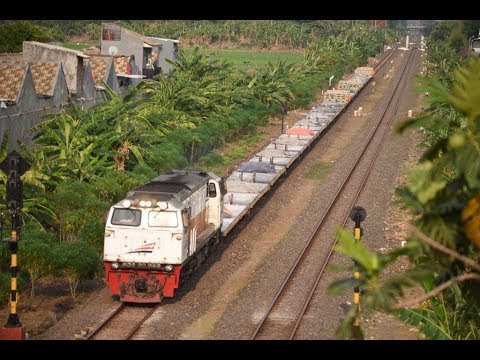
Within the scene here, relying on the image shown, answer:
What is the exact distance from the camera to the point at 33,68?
38.4m

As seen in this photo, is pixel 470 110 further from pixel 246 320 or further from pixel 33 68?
pixel 33 68

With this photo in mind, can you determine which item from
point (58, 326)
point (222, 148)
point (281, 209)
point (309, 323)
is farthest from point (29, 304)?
point (222, 148)

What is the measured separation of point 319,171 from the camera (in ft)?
124

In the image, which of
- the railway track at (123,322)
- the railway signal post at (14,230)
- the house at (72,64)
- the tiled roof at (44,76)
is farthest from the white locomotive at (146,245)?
the house at (72,64)

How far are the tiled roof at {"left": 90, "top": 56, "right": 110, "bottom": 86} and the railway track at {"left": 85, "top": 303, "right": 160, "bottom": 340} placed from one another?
2624 cm

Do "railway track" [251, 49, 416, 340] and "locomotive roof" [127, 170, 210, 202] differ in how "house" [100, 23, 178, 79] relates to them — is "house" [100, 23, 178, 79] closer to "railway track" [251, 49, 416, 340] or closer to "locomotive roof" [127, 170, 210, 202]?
"railway track" [251, 49, 416, 340]

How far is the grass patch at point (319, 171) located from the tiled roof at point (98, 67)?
12.0 m

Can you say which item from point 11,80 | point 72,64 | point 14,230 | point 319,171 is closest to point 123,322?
point 14,230

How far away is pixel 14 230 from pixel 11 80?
1884 cm

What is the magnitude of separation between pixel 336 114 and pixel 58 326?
35.6 meters

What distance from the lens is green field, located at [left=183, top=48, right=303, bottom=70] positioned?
94.1 metres

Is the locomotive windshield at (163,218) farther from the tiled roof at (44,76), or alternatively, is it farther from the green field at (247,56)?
the green field at (247,56)

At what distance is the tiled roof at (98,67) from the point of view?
1780 inches

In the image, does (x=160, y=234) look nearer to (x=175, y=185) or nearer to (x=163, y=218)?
(x=163, y=218)
